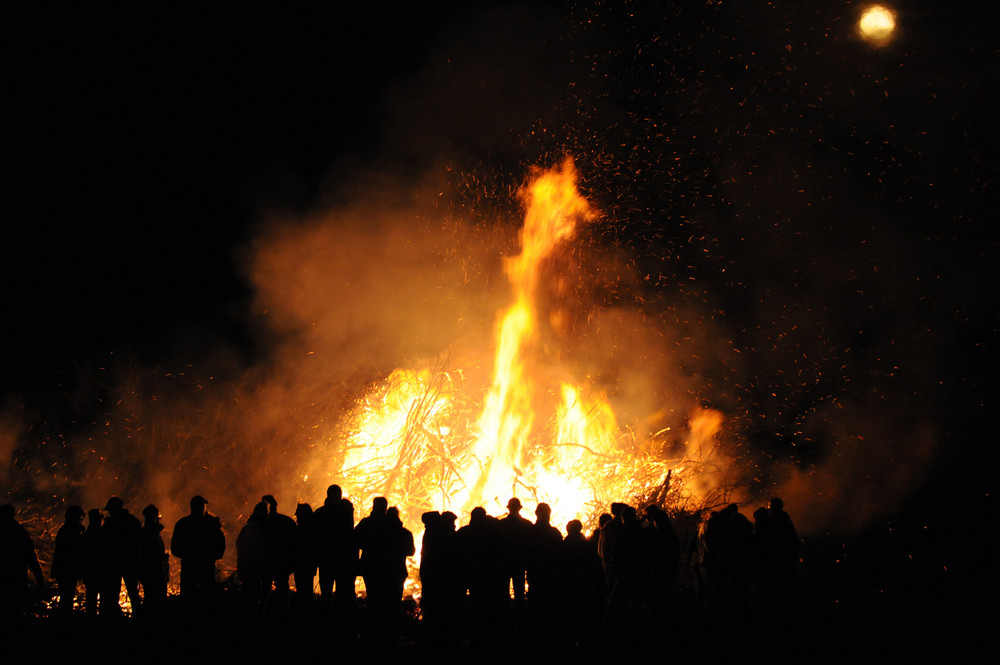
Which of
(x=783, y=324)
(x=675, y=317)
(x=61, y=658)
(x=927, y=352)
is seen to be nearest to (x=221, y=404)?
(x=61, y=658)

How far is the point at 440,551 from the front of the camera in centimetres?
650

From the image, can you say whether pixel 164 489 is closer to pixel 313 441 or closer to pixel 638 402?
pixel 313 441

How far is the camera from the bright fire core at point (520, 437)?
1184cm

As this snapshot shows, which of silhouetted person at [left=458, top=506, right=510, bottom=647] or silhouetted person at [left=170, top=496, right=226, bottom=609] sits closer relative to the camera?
silhouetted person at [left=458, top=506, right=510, bottom=647]

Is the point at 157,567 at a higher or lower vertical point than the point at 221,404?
lower

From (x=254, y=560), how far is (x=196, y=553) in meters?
0.63

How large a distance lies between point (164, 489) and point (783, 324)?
1397 centimetres

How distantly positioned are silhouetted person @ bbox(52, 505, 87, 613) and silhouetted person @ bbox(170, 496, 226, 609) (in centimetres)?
97

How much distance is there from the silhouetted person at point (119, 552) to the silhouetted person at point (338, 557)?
2060 millimetres

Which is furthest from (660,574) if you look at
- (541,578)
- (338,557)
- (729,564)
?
(338,557)

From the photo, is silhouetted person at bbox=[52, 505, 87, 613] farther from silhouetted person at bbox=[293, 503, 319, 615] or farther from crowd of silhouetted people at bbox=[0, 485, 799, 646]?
silhouetted person at bbox=[293, 503, 319, 615]

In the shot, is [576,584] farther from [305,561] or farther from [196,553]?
[196,553]

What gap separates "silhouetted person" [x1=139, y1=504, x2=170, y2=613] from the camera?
7.47 meters

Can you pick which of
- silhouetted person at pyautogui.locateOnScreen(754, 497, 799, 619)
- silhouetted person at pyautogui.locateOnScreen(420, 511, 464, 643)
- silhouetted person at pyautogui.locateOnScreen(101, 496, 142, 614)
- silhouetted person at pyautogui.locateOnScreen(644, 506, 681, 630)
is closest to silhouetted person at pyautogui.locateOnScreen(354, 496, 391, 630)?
silhouetted person at pyautogui.locateOnScreen(420, 511, 464, 643)
